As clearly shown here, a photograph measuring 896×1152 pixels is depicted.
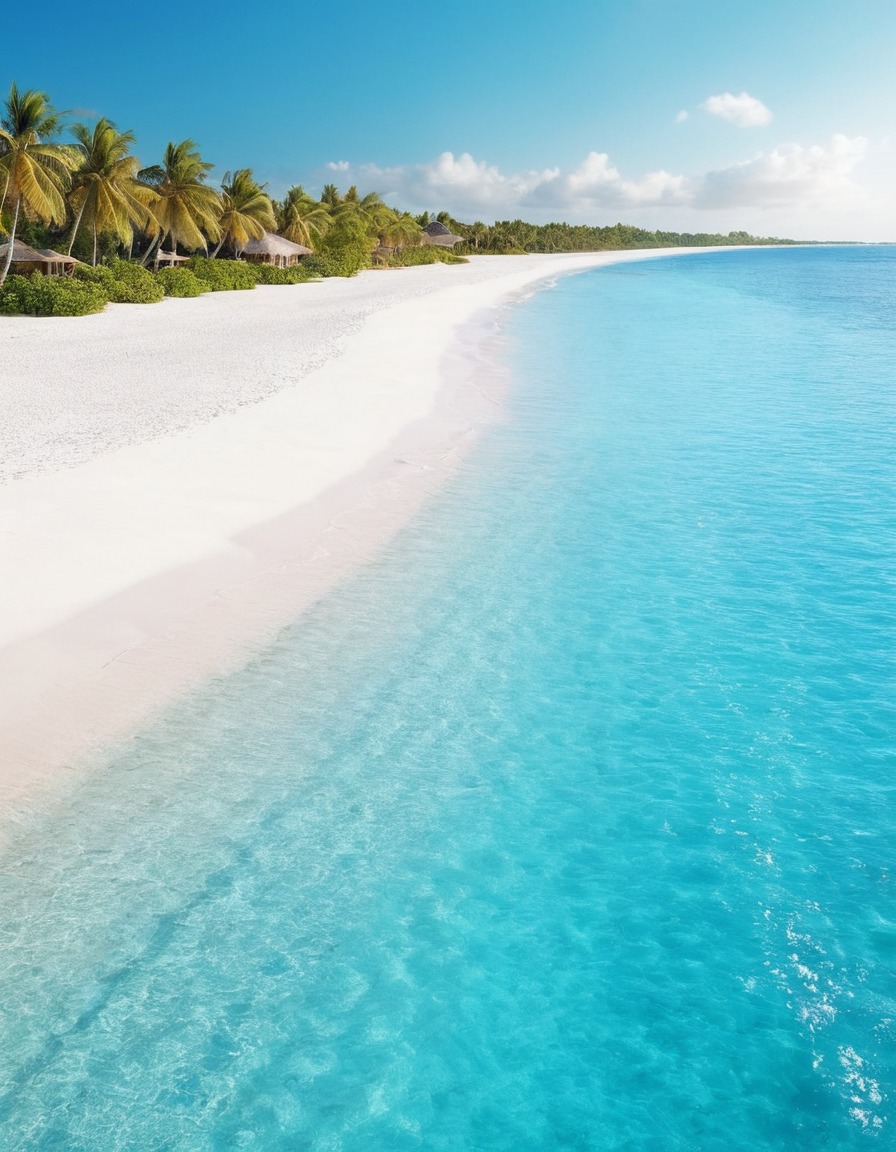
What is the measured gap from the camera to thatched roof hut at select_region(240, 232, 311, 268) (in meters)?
53.4

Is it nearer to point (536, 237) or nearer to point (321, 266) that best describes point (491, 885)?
point (321, 266)

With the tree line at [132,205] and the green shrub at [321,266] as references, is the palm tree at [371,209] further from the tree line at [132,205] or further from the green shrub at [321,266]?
the green shrub at [321,266]

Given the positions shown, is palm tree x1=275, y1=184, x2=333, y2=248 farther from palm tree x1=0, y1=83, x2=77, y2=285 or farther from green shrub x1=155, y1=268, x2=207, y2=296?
palm tree x1=0, y1=83, x2=77, y2=285

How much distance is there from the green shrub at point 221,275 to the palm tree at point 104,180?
22.9ft

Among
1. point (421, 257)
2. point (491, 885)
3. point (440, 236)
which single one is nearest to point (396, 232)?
point (421, 257)

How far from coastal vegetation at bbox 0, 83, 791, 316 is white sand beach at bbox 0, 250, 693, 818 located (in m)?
7.30

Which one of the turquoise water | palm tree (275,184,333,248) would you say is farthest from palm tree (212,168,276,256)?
the turquoise water

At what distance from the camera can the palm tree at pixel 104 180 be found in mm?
33469

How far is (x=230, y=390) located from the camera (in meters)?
16.9

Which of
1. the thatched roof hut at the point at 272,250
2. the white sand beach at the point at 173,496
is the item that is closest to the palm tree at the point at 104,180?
the white sand beach at the point at 173,496

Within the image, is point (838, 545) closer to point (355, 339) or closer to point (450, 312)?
point (355, 339)

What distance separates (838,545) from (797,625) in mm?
3071

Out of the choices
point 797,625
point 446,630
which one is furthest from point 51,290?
point 797,625

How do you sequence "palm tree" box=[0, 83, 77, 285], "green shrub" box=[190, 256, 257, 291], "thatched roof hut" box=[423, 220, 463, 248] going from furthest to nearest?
1. "thatched roof hut" box=[423, 220, 463, 248]
2. "green shrub" box=[190, 256, 257, 291]
3. "palm tree" box=[0, 83, 77, 285]
